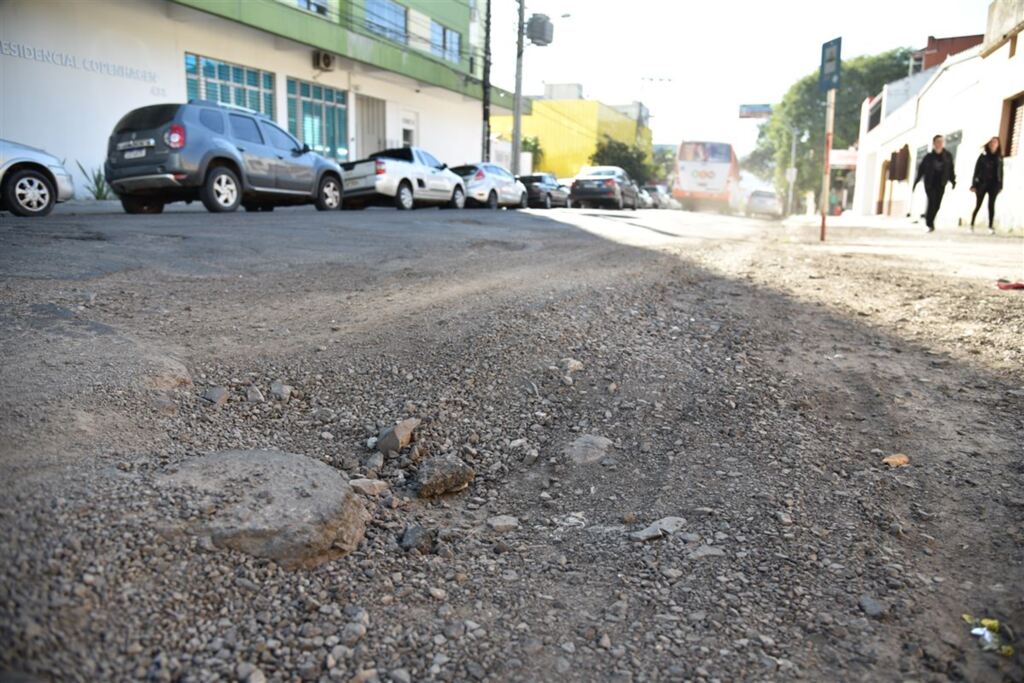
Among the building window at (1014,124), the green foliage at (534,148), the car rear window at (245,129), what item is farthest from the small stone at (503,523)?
the green foliage at (534,148)

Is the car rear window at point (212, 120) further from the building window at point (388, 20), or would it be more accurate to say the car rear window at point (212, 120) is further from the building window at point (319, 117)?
the building window at point (388, 20)

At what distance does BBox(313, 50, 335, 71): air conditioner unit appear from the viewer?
72.4ft

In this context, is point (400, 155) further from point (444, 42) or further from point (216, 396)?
point (444, 42)

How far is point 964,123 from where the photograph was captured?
1867 cm

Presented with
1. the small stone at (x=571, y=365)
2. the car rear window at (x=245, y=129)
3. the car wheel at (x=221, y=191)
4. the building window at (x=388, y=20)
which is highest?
the building window at (x=388, y=20)

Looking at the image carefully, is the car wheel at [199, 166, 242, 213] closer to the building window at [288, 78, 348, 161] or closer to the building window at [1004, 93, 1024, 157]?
the building window at [288, 78, 348, 161]

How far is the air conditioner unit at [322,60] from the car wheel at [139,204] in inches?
477

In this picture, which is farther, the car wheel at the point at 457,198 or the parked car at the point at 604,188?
the parked car at the point at 604,188

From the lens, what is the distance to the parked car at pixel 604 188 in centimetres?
2488

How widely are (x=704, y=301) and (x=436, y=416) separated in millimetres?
3029

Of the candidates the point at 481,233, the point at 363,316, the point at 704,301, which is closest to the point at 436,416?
the point at 363,316

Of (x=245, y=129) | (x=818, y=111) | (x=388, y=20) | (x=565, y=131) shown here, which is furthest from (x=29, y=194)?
(x=818, y=111)

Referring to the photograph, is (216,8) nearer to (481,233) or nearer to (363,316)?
(481,233)

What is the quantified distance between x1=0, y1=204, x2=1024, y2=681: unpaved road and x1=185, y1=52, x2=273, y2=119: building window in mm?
14591
